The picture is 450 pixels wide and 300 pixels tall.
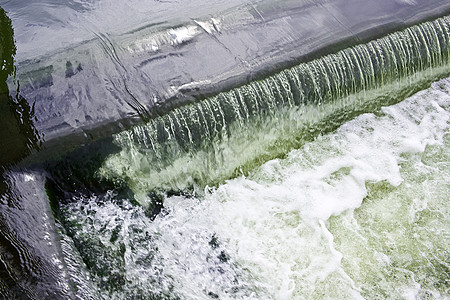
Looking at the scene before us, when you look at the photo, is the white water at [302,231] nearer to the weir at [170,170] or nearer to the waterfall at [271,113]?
the weir at [170,170]

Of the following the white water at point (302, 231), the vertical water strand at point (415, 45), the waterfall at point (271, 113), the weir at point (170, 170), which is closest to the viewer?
the weir at point (170, 170)

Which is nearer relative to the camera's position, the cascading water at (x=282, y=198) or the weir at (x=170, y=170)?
the weir at (x=170, y=170)

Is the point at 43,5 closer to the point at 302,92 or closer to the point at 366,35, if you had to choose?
the point at 302,92

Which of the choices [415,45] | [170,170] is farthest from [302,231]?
[415,45]

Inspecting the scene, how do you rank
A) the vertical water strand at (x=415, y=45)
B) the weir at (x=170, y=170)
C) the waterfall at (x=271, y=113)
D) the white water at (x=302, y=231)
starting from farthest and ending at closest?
the vertical water strand at (x=415, y=45) < the waterfall at (x=271, y=113) < the white water at (x=302, y=231) < the weir at (x=170, y=170)

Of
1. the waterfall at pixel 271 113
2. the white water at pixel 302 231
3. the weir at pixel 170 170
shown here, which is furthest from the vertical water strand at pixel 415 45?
the white water at pixel 302 231

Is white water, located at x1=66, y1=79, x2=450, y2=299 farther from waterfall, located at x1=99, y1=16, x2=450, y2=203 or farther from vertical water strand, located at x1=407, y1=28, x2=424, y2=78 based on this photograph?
vertical water strand, located at x1=407, y1=28, x2=424, y2=78

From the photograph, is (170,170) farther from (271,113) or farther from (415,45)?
(415,45)
